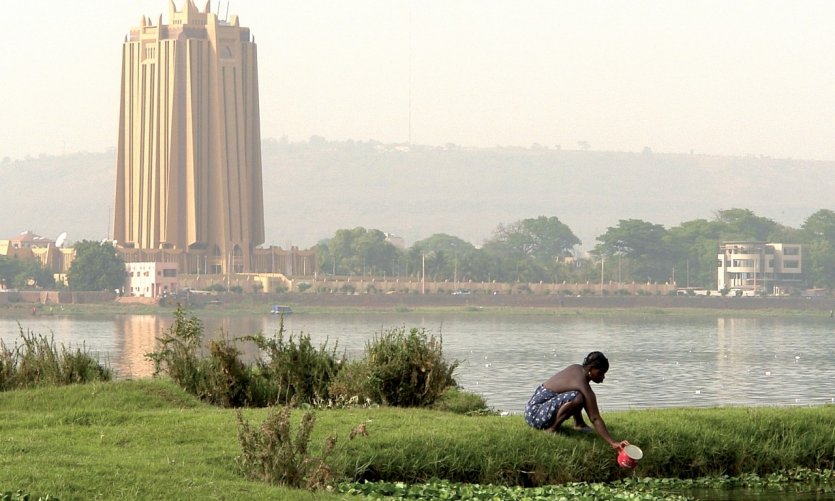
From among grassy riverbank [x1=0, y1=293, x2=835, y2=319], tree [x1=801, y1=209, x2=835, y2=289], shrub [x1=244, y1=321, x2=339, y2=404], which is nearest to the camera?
shrub [x1=244, y1=321, x2=339, y2=404]

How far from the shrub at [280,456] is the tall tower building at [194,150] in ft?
522

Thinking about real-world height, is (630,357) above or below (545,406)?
below

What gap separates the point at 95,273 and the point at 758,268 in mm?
74064

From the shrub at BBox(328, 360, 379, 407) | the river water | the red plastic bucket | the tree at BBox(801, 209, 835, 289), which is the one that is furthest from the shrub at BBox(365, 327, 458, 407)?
the tree at BBox(801, 209, 835, 289)

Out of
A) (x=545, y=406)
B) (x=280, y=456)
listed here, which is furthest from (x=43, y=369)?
(x=280, y=456)

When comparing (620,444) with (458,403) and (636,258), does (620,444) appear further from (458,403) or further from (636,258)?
(636,258)

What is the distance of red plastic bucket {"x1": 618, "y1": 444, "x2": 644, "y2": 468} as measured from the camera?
13.6 m

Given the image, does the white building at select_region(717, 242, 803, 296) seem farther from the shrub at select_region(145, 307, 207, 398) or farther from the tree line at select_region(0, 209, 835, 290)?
the shrub at select_region(145, 307, 207, 398)

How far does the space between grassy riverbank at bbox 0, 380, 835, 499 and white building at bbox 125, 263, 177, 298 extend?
14181cm

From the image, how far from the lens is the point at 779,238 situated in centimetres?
18825

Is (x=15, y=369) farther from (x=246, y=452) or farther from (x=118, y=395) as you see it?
(x=246, y=452)

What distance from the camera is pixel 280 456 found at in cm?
1180

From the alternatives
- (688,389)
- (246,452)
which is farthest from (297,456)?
(688,389)

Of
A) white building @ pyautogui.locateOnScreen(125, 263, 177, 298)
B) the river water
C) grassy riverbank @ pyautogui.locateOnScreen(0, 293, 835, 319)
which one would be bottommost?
the river water
